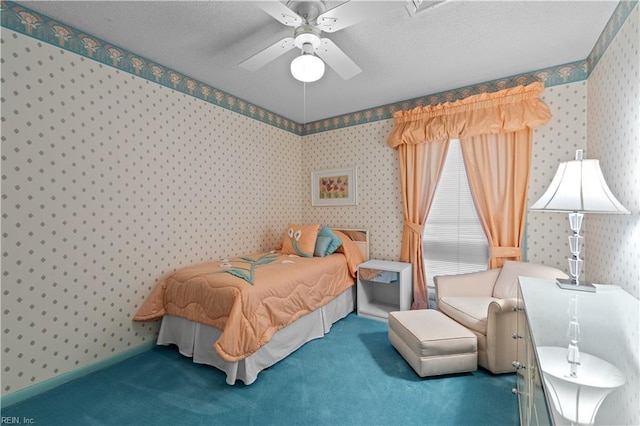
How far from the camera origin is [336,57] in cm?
191

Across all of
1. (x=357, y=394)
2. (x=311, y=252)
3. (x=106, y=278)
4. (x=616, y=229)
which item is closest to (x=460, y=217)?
(x=616, y=229)

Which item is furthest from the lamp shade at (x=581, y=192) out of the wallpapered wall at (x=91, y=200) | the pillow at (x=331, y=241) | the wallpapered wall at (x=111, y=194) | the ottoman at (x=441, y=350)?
the wallpapered wall at (x=91, y=200)

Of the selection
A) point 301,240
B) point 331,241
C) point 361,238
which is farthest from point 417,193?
point 301,240

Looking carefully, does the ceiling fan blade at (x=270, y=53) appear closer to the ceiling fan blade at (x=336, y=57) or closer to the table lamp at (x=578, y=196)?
the ceiling fan blade at (x=336, y=57)

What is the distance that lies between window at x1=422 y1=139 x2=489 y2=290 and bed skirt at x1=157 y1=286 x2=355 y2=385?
1.44 m

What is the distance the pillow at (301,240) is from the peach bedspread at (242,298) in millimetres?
257

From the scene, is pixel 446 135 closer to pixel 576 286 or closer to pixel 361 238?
pixel 361 238

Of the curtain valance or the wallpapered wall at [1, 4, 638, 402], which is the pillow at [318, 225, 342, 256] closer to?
the wallpapered wall at [1, 4, 638, 402]

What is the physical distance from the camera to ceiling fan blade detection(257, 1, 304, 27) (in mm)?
1472

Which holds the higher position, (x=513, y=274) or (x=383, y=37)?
(x=383, y=37)

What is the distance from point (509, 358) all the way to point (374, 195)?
2142 millimetres

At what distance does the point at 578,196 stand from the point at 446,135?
154 centimetres

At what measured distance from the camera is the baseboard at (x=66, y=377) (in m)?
1.80

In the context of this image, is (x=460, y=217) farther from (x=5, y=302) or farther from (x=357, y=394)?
(x=5, y=302)
